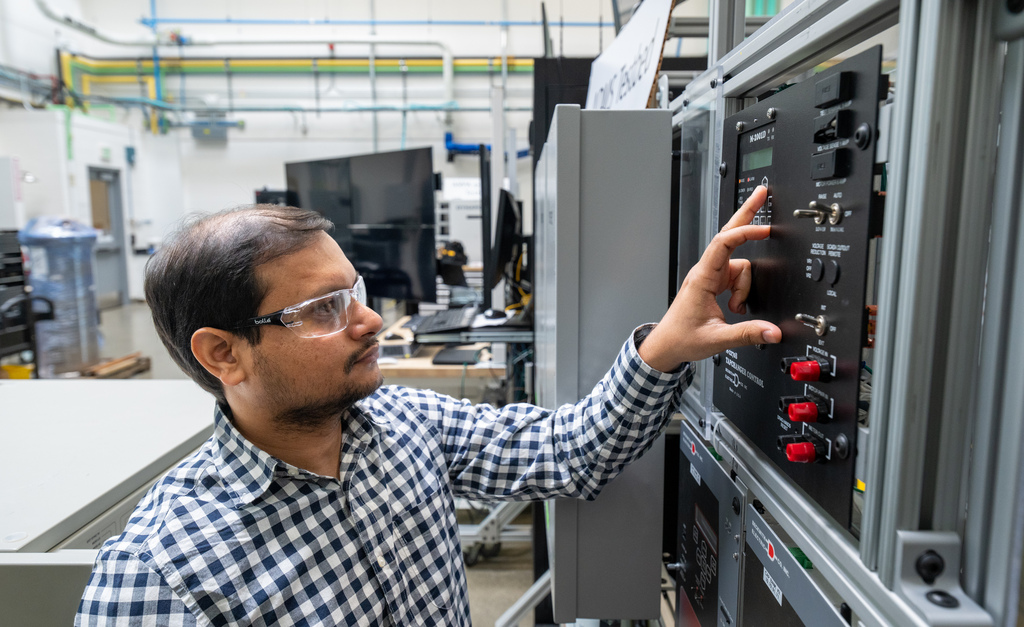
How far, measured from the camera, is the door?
6.29 meters

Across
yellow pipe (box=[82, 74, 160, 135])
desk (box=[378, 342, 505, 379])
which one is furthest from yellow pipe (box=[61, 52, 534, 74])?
desk (box=[378, 342, 505, 379])

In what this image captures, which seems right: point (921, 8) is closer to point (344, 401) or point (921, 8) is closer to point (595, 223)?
point (595, 223)

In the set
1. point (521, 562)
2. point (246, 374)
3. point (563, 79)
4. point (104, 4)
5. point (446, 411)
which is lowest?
point (521, 562)

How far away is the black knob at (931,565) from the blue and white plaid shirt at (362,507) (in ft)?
1.24

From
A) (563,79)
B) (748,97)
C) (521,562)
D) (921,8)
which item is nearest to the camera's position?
(921,8)

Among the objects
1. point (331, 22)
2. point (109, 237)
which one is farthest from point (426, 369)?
point (109, 237)

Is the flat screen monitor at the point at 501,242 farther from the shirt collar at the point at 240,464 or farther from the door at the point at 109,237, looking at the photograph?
the door at the point at 109,237

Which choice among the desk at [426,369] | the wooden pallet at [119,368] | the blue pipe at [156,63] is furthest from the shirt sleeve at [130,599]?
the blue pipe at [156,63]

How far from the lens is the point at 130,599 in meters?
0.63

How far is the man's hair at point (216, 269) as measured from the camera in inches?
28.9

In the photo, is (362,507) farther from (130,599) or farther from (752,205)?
(752,205)

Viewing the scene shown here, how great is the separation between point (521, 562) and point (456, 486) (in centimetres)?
145

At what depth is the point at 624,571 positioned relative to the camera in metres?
0.90

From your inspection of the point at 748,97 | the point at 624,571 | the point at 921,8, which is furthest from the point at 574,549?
the point at 921,8
